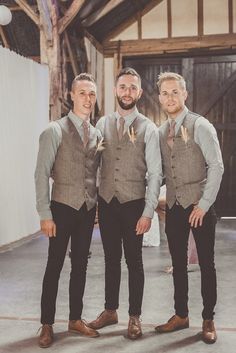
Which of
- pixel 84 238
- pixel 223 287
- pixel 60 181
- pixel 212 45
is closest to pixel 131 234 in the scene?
pixel 84 238

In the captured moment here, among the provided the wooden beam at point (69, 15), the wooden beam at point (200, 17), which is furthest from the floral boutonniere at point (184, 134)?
the wooden beam at point (200, 17)

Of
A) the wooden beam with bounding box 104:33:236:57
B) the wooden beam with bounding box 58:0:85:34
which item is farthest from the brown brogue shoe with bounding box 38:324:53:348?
the wooden beam with bounding box 104:33:236:57

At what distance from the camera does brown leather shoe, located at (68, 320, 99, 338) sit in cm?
273

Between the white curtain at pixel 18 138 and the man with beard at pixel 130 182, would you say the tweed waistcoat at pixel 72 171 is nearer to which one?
the man with beard at pixel 130 182

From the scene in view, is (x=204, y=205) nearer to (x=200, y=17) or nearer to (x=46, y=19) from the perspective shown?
(x=46, y=19)

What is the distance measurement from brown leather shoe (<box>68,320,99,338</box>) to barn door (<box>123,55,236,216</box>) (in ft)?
19.7

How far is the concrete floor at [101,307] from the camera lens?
261 cm

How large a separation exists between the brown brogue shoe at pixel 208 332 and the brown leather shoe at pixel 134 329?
1.19 feet

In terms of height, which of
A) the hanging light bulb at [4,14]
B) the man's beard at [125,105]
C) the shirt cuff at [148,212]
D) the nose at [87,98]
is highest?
the hanging light bulb at [4,14]

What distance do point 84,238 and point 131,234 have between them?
27cm

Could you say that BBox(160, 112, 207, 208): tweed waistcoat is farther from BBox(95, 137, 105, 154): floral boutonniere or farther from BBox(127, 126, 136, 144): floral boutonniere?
BBox(95, 137, 105, 154): floral boutonniere

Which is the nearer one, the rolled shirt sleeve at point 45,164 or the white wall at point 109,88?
the rolled shirt sleeve at point 45,164

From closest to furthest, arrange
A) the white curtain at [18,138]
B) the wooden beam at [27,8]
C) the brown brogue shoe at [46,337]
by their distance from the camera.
A: the brown brogue shoe at [46,337] → the white curtain at [18,138] → the wooden beam at [27,8]

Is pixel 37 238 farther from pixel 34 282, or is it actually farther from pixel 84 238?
pixel 84 238
